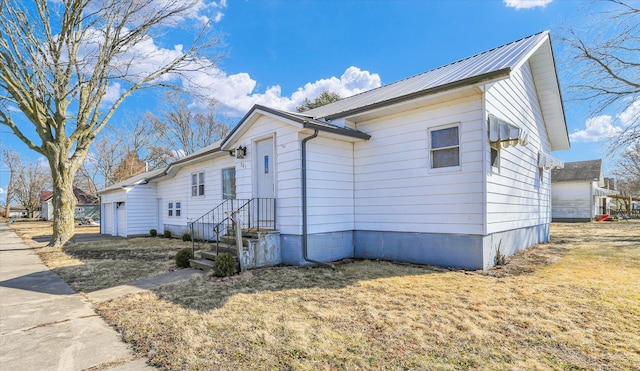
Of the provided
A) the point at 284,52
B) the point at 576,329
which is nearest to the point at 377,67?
the point at 284,52

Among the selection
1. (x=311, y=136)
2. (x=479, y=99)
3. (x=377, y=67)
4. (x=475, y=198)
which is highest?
(x=377, y=67)

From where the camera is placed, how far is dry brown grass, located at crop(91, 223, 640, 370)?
2840 mm

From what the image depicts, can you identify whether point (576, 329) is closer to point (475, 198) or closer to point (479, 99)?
point (475, 198)

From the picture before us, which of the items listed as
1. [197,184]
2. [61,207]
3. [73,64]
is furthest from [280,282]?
[61,207]

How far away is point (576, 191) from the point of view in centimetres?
2272

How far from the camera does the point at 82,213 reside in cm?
3672

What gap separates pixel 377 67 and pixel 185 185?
11.0 meters

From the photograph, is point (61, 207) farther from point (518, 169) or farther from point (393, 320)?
point (518, 169)

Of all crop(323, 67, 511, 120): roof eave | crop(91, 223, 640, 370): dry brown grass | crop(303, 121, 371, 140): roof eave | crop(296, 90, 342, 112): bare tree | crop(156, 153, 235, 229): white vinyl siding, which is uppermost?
crop(296, 90, 342, 112): bare tree

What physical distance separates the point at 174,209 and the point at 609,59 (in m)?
21.0

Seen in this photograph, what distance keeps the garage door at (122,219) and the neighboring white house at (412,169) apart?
11.3 metres

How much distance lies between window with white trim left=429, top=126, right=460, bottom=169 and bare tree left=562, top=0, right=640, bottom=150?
11192 millimetres

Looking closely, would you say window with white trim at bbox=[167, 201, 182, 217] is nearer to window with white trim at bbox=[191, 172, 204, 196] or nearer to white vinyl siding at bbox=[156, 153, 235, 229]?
white vinyl siding at bbox=[156, 153, 235, 229]

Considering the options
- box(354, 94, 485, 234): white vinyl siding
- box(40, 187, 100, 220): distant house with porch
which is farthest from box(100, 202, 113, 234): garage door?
box(40, 187, 100, 220): distant house with porch
